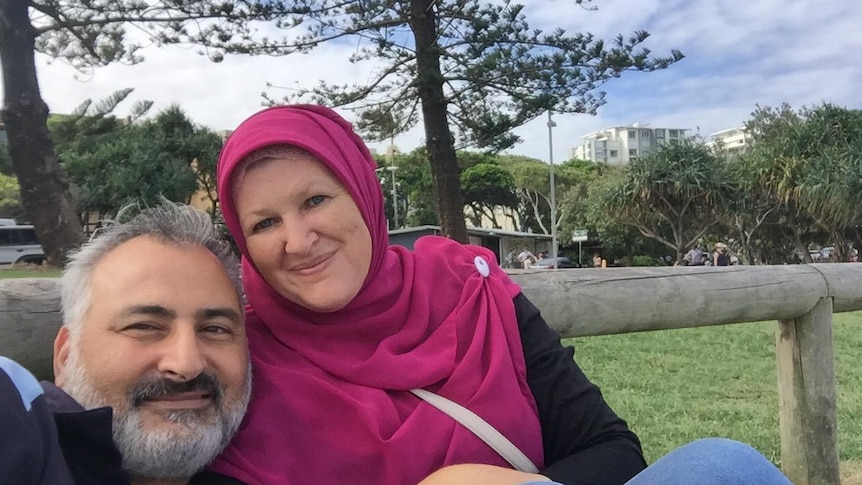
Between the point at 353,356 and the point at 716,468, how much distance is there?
0.74 m

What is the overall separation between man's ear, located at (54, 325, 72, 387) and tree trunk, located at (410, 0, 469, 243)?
21.6 feet

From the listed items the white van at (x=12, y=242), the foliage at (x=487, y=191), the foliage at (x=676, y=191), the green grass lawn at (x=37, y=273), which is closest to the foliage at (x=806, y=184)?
the foliage at (x=676, y=191)

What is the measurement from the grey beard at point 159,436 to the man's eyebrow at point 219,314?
0.50 feet

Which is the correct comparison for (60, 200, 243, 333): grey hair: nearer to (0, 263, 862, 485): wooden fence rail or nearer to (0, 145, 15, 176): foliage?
(0, 263, 862, 485): wooden fence rail

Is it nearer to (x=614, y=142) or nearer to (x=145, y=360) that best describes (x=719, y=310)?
(x=145, y=360)

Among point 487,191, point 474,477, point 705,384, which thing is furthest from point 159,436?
point 487,191

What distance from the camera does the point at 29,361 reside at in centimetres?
146

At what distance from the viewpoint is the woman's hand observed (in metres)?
1.14

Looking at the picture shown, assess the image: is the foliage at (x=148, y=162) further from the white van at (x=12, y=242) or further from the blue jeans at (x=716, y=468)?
the blue jeans at (x=716, y=468)

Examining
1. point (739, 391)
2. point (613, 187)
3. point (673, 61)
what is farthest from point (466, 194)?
point (739, 391)

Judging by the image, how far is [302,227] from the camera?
4.52 feet

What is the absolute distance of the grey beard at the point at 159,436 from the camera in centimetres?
121

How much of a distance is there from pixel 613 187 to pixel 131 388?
74.2 feet

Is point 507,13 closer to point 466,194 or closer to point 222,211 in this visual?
point 222,211
